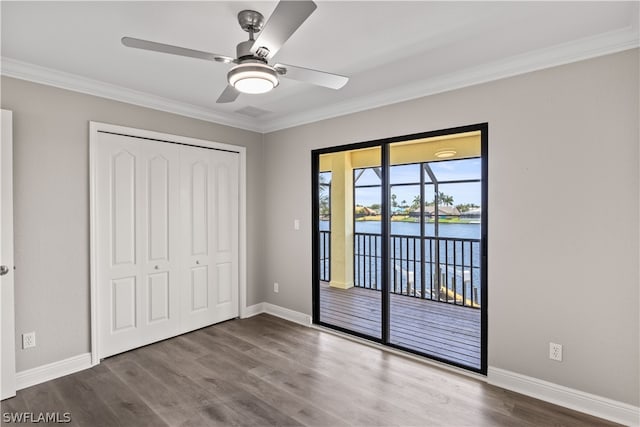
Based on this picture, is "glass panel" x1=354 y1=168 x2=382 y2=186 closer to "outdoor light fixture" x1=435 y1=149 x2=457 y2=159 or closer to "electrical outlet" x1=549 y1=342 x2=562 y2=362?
"outdoor light fixture" x1=435 y1=149 x2=457 y2=159

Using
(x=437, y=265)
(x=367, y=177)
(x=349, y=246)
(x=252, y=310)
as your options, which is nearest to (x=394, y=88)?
(x=367, y=177)

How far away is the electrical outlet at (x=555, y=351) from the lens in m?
2.40

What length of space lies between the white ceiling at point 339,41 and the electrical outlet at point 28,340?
2.06 metres

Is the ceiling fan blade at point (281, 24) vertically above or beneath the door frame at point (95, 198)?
above

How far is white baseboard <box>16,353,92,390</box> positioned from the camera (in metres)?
2.61

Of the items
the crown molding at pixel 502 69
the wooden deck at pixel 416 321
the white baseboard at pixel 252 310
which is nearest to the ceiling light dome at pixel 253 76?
the crown molding at pixel 502 69

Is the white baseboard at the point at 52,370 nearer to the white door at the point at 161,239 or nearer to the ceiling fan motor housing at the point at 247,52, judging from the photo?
the white door at the point at 161,239

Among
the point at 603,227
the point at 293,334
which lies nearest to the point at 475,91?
the point at 603,227

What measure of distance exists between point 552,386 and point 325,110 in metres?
3.21

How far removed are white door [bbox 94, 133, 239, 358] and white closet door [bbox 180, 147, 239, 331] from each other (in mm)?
11

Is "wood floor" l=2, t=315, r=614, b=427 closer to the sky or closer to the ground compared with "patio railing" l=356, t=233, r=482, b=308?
closer to the ground

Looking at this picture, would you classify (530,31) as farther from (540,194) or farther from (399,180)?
(399,180)

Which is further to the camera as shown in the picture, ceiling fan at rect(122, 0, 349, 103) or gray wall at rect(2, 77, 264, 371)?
gray wall at rect(2, 77, 264, 371)

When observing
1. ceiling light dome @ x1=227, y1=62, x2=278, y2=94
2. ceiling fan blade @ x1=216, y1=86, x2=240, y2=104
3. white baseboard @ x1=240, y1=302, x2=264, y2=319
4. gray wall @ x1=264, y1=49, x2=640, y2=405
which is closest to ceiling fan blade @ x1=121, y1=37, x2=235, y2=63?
ceiling light dome @ x1=227, y1=62, x2=278, y2=94
